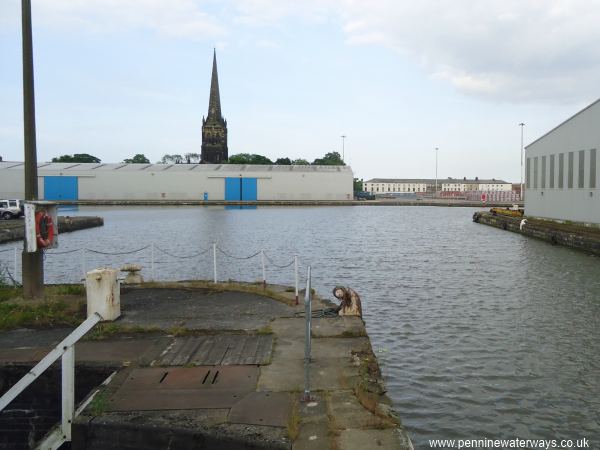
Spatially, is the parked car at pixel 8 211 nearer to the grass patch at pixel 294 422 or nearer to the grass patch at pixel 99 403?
the grass patch at pixel 99 403

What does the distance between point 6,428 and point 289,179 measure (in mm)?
88391

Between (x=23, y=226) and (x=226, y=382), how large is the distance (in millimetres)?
32956

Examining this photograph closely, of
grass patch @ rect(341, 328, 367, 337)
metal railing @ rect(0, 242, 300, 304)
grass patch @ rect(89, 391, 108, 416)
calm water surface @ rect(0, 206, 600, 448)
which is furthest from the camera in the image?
metal railing @ rect(0, 242, 300, 304)

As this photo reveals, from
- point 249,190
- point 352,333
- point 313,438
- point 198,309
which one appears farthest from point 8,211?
point 249,190

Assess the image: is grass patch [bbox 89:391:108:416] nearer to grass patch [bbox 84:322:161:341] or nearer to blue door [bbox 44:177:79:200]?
grass patch [bbox 84:322:161:341]

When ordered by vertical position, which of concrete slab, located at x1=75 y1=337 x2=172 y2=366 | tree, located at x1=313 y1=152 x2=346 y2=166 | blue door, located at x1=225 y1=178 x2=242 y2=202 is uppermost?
tree, located at x1=313 y1=152 x2=346 y2=166

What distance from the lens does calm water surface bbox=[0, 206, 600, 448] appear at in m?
7.22

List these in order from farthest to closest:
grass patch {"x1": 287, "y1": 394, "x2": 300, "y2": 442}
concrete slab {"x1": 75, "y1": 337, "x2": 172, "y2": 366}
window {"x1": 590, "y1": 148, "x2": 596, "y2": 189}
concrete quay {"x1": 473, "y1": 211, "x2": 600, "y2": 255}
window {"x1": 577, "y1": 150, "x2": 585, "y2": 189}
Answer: window {"x1": 577, "y1": 150, "x2": 585, "y2": 189} < window {"x1": 590, "y1": 148, "x2": 596, "y2": 189} < concrete quay {"x1": 473, "y1": 211, "x2": 600, "y2": 255} < concrete slab {"x1": 75, "y1": 337, "x2": 172, "y2": 366} < grass patch {"x1": 287, "y1": 394, "x2": 300, "y2": 442}

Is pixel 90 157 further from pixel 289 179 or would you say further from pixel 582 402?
pixel 582 402

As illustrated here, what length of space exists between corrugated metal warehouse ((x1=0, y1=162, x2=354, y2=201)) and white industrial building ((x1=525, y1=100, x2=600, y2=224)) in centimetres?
5452

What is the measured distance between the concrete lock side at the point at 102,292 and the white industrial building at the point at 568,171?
28646mm

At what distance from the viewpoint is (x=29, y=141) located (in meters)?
10.4

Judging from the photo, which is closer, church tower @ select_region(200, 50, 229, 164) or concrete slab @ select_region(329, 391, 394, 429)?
concrete slab @ select_region(329, 391, 394, 429)

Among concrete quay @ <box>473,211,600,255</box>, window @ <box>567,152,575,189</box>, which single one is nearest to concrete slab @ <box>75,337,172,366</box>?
concrete quay @ <box>473,211,600,255</box>
